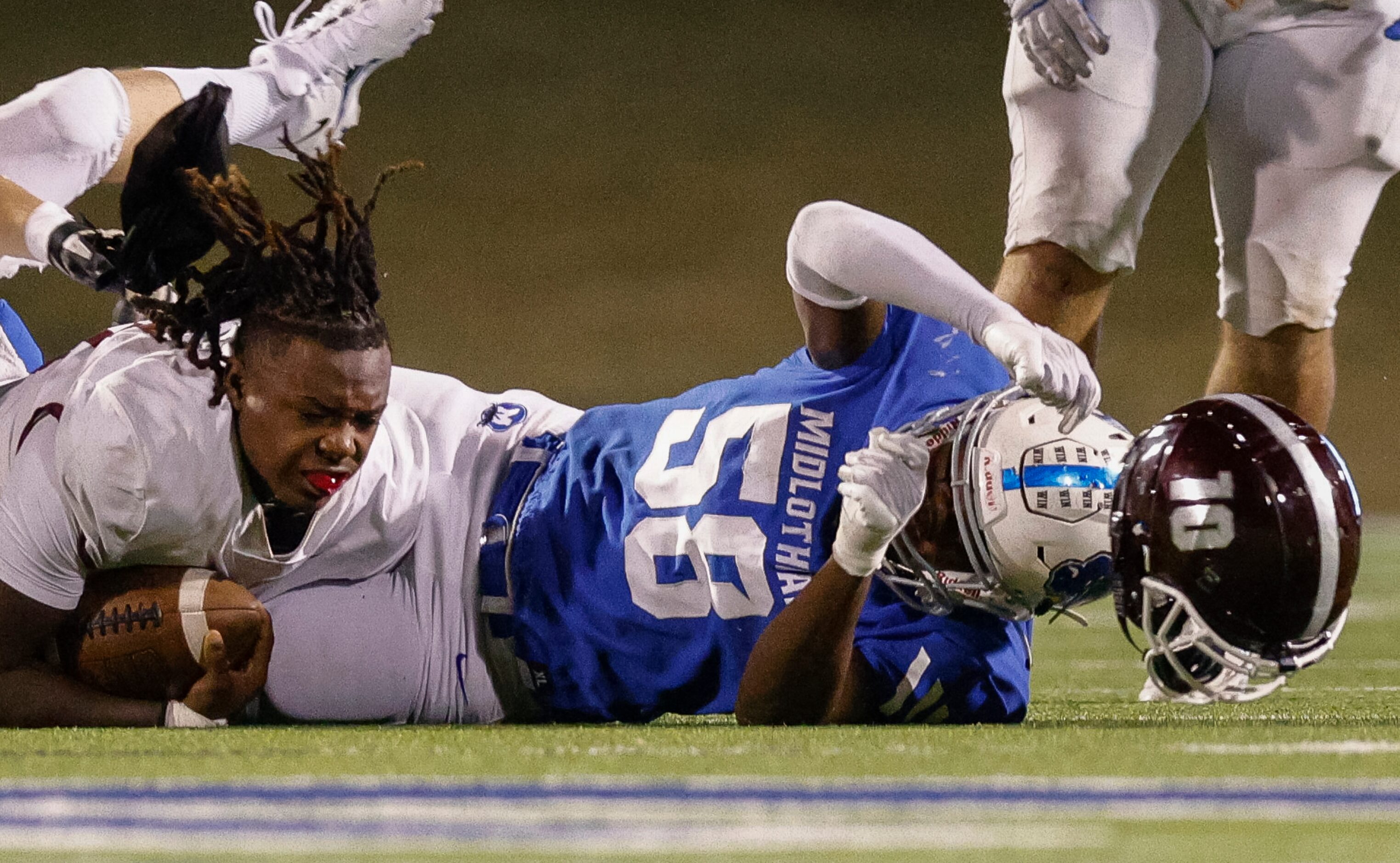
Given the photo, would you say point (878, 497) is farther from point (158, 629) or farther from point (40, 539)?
point (40, 539)

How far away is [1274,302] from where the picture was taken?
3.10m

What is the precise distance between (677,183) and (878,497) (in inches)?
219

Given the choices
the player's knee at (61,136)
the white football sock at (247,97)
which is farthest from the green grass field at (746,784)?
the white football sock at (247,97)

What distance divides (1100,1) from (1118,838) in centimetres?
197

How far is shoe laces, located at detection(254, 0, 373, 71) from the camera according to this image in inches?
152

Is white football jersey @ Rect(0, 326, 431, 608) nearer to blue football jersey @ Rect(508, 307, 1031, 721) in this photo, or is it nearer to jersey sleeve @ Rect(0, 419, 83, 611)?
jersey sleeve @ Rect(0, 419, 83, 611)

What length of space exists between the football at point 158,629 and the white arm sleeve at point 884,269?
2.89 feet

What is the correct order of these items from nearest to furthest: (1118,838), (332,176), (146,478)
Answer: (1118,838), (146,478), (332,176)

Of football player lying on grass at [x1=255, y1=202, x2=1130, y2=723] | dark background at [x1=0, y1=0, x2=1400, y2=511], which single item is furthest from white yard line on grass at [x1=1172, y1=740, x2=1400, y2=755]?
dark background at [x1=0, y1=0, x2=1400, y2=511]

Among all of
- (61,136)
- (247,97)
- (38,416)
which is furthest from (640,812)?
(247,97)

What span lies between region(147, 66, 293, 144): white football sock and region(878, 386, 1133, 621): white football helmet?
6.23 feet

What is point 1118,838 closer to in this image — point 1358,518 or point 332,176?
point 1358,518

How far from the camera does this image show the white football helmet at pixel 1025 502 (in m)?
2.20

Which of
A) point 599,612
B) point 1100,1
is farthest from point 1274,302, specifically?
point 599,612
